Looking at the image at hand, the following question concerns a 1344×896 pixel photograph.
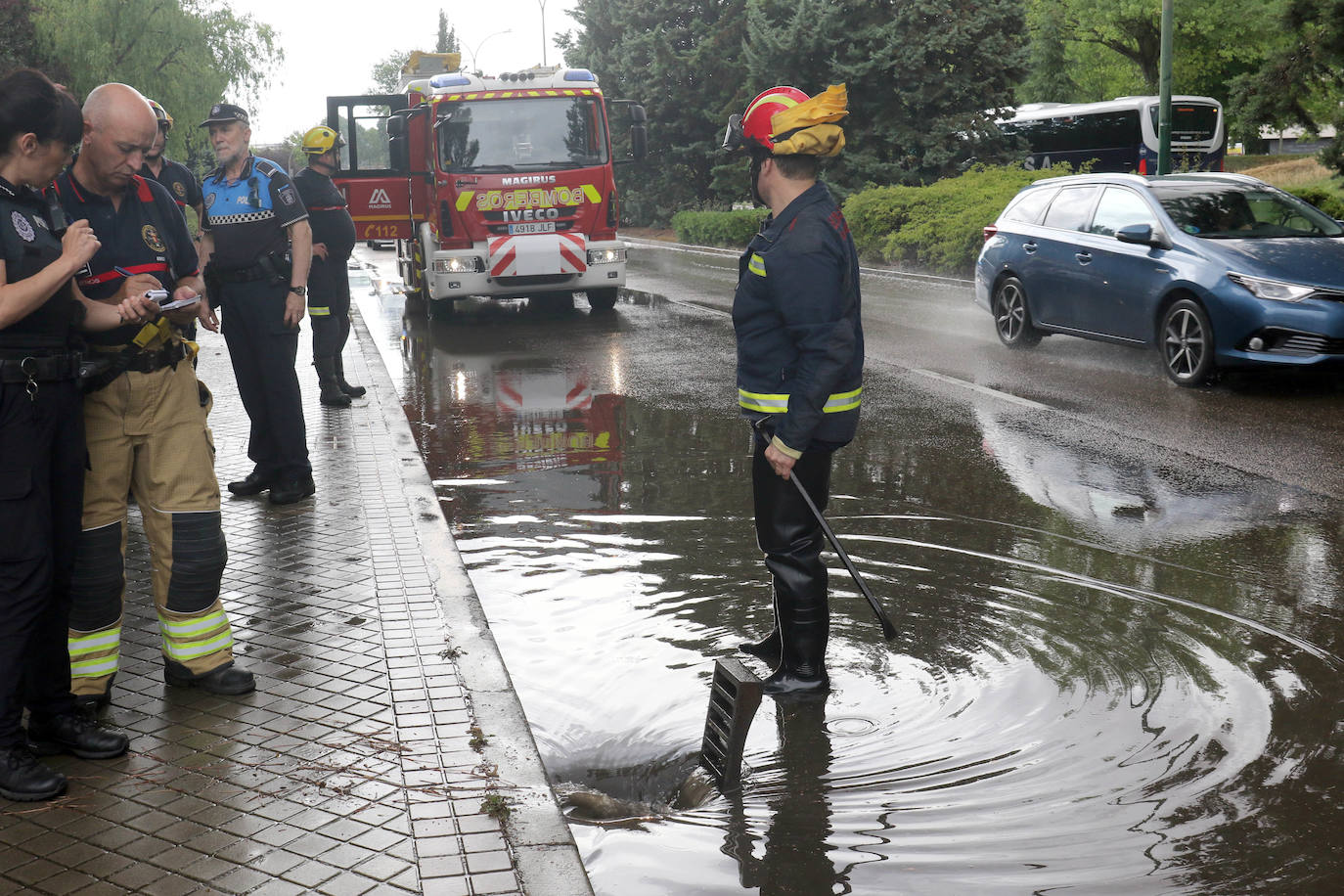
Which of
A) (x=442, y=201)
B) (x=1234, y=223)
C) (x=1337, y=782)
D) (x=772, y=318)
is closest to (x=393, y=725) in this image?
(x=772, y=318)

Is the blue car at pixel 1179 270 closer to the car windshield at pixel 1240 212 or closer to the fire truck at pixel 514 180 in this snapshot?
the car windshield at pixel 1240 212

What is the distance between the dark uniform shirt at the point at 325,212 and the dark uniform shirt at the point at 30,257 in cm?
673

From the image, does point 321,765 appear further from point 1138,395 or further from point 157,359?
point 1138,395

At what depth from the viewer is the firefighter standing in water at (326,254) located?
10570mm

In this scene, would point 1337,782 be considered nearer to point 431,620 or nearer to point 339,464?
point 431,620

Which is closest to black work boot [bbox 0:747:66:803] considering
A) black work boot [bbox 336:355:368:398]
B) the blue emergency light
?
black work boot [bbox 336:355:368:398]

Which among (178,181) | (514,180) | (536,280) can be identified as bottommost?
(536,280)

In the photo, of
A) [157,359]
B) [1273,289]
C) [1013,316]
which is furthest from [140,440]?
[1013,316]

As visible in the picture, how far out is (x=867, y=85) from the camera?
32.8 m

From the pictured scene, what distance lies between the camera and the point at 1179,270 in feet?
35.7

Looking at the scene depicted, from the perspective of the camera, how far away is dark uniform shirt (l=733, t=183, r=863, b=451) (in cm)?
429

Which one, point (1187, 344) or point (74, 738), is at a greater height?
point (1187, 344)

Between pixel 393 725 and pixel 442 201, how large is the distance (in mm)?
13164

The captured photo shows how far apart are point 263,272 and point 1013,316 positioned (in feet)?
27.1
